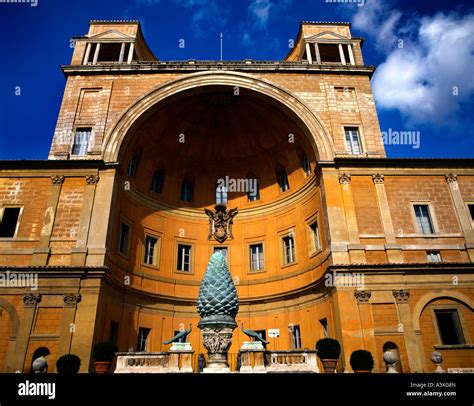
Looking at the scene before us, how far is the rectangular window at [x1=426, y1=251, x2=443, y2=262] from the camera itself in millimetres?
17406

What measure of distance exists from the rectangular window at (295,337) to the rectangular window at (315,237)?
4756 millimetres

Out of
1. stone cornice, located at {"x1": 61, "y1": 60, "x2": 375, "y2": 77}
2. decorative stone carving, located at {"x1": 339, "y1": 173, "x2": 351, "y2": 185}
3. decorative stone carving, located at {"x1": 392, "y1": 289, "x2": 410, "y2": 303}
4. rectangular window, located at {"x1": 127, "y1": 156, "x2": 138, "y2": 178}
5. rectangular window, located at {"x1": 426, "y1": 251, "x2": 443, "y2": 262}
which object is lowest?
decorative stone carving, located at {"x1": 392, "y1": 289, "x2": 410, "y2": 303}

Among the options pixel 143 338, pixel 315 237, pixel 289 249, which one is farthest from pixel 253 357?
pixel 289 249

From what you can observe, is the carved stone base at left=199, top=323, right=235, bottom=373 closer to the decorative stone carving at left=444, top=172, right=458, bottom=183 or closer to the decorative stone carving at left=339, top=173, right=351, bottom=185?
the decorative stone carving at left=339, top=173, right=351, bottom=185

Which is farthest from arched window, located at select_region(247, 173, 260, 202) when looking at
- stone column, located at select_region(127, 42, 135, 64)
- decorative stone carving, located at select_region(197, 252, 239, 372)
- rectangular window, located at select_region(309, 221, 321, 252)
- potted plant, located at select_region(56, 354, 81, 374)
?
potted plant, located at select_region(56, 354, 81, 374)

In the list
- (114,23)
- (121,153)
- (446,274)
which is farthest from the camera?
(114,23)

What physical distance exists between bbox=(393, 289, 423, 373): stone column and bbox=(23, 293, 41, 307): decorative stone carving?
16.4 meters

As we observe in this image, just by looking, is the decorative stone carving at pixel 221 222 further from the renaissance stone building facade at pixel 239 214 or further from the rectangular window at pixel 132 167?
the rectangular window at pixel 132 167

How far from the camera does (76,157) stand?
1953cm

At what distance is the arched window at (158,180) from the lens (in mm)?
23625

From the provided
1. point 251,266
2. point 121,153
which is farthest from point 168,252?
point 121,153

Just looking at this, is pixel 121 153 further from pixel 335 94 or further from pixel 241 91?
pixel 335 94

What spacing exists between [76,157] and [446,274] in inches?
793

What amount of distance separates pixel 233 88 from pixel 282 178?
688cm
